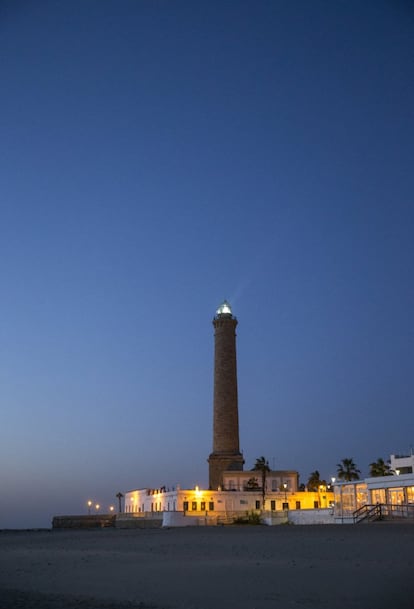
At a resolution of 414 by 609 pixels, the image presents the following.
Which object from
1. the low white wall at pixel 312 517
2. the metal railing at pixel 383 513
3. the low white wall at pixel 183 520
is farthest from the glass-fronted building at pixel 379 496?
the low white wall at pixel 183 520

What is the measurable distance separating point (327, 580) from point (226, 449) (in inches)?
2556

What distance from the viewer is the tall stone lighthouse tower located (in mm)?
77562

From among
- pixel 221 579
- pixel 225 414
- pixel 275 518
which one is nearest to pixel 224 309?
pixel 225 414

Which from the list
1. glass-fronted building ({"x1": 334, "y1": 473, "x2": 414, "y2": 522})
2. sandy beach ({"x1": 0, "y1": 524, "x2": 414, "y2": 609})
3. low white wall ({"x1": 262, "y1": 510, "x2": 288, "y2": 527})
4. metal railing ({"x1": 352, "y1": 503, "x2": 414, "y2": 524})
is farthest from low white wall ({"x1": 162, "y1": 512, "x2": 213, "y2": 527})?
sandy beach ({"x1": 0, "y1": 524, "x2": 414, "y2": 609})

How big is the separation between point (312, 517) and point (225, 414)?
1079 inches

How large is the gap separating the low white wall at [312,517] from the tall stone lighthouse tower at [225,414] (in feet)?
75.1

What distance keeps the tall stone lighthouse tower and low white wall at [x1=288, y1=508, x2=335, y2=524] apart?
2289 centimetres

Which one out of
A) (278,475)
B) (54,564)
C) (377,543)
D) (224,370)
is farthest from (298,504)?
(54,564)

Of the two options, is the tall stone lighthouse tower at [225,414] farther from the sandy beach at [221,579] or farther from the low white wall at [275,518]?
the sandy beach at [221,579]

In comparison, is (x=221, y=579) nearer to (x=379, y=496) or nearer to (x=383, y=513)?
(x=383, y=513)

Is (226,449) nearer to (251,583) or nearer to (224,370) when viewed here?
(224,370)

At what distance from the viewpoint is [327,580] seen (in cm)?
1424

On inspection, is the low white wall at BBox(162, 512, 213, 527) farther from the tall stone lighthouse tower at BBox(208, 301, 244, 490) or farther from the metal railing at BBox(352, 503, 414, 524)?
the metal railing at BBox(352, 503, 414, 524)

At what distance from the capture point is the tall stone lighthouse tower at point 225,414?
77562 millimetres
